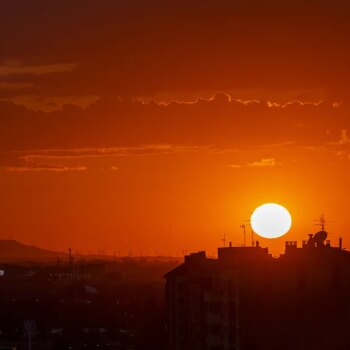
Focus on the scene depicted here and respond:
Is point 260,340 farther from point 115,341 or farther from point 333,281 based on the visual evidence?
point 115,341

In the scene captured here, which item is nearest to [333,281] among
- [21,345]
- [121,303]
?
[21,345]

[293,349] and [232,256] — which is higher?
[232,256]

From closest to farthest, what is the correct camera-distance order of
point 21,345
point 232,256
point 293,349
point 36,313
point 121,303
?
point 293,349
point 232,256
point 21,345
point 36,313
point 121,303

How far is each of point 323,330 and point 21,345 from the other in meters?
40.9

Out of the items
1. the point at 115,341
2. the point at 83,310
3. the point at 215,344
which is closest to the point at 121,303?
the point at 83,310

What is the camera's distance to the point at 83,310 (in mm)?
158125

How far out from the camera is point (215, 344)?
75.6m

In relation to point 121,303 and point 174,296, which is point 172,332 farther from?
point 121,303

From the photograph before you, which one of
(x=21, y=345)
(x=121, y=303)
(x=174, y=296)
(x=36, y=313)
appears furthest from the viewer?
(x=121, y=303)

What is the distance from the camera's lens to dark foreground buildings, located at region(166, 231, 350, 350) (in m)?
68.7

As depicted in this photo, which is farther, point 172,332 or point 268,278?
point 172,332

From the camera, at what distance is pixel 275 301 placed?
2815 inches

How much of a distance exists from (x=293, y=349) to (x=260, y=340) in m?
3.78

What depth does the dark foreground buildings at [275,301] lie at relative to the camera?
68.7 metres
